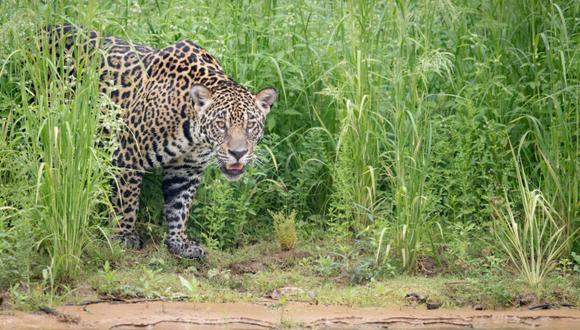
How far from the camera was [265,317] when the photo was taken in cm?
677

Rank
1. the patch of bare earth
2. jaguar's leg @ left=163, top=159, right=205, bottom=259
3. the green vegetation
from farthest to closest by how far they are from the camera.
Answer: jaguar's leg @ left=163, top=159, right=205, bottom=259
the patch of bare earth
the green vegetation

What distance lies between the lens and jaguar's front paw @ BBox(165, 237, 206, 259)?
8.14 m

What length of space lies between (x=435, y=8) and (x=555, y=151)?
1289mm

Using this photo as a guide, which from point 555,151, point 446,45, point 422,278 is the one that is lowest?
point 422,278

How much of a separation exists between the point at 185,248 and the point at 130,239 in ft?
1.45

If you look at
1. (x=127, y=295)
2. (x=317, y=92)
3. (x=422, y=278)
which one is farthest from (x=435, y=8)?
(x=127, y=295)

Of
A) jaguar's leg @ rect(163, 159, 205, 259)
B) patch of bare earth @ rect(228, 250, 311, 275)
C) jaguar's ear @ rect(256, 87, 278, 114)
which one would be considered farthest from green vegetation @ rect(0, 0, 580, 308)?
jaguar's ear @ rect(256, 87, 278, 114)

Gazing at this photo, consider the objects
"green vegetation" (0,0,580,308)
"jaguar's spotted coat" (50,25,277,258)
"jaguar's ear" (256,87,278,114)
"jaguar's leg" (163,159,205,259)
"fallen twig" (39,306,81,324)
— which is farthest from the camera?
"jaguar's leg" (163,159,205,259)

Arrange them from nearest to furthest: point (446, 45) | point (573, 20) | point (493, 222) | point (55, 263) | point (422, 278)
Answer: point (55, 263)
point (422, 278)
point (493, 222)
point (573, 20)
point (446, 45)

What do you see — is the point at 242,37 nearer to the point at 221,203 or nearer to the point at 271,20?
the point at 271,20

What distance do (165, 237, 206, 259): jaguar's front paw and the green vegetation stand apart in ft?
0.28

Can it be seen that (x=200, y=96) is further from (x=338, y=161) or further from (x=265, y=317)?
(x=265, y=317)

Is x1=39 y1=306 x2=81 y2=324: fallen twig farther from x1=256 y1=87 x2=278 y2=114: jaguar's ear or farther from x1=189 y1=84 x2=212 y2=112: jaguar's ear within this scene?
x1=256 y1=87 x2=278 y2=114: jaguar's ear

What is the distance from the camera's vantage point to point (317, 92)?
8477mm
